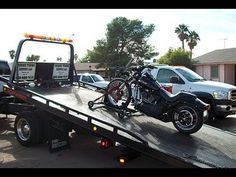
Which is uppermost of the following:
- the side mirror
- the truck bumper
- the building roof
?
the building roof

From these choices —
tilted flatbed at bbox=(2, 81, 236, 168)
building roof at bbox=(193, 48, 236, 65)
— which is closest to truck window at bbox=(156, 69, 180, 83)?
tilted flatbed at bbox=(2, 81, 236, 168)

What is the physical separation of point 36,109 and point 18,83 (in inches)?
34.4

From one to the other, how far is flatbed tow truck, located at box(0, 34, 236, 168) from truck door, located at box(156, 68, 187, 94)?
3506mm

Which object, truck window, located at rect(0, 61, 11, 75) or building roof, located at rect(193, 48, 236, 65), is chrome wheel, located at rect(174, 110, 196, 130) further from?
building roof, located at rect(193, 48, 236, 65)

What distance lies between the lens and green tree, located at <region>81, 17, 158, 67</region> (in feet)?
A: 152

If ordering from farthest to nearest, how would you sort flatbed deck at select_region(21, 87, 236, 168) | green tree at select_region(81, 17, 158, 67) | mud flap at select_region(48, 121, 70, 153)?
1. green tree at select_region(81, 17, 158, 67)
2. mud flap at select_region(48, 121, 70, 153)
3. flatbed deck at select_region(21, 87, 236, 168)

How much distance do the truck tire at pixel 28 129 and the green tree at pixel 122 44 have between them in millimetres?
37210

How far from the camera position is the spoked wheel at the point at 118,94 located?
7.45 meters

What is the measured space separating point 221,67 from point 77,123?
2806cm

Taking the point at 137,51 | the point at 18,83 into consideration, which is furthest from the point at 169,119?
the point at 137,51

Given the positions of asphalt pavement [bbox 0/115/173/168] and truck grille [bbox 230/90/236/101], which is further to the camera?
truck grille [bbox 230/90/236/101]

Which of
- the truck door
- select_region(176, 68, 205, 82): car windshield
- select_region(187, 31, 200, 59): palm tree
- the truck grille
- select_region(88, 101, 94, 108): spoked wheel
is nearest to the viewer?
select_region(88, 101, 94, 108): spoked wheel

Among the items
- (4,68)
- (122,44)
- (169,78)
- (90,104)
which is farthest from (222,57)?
(90,104)

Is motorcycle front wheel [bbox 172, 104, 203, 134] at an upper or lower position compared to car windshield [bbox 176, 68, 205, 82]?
lower
